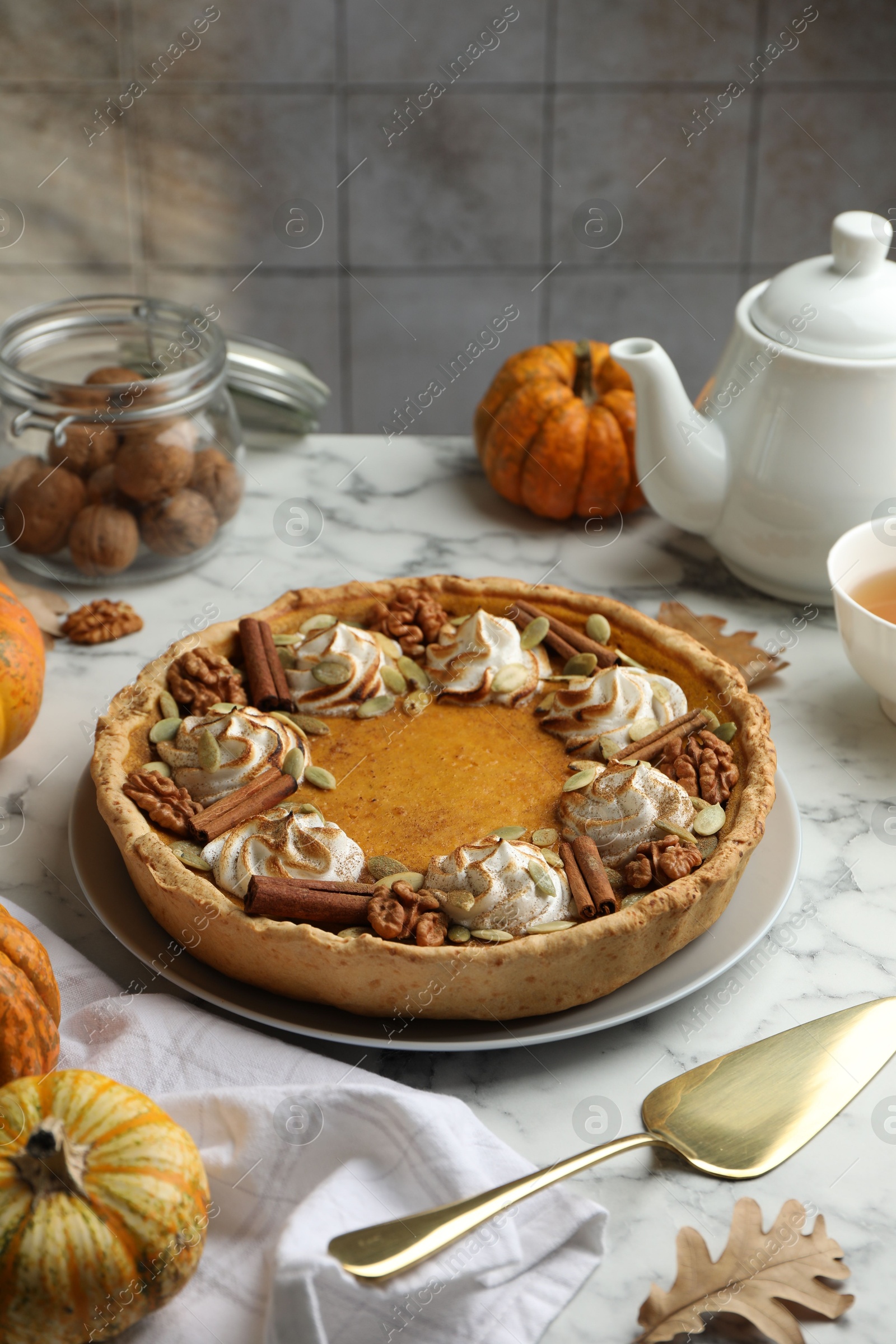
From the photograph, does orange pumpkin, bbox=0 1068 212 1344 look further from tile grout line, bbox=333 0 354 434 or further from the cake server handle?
tile grout line, bbox=333 0 354 434

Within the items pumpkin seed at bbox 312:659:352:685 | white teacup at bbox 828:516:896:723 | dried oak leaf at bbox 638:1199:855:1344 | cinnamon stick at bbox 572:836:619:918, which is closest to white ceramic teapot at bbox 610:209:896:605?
white teacup at bbox 828:516:896:723

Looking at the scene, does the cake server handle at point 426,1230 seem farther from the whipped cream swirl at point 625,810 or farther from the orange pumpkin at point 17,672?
the orange pumpkin at point 17,672

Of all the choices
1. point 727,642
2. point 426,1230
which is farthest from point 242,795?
point 727,642

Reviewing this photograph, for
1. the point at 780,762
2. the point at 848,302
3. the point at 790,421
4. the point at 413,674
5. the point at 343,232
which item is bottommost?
the point at 780,762

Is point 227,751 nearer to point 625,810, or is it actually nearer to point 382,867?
point 382,867

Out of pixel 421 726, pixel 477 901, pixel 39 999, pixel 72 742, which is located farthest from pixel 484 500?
pixel 39 999

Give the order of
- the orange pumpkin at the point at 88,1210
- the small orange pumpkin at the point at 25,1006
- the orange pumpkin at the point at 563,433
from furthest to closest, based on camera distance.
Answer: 1. the orange pumpkin at the point at 563,433
2. the small orange pumpkin at the point at 25,1006
3. the orange pumpkin at the point at 88,1210

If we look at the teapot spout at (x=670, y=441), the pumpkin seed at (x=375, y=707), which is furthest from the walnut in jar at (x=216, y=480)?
the teapot spout at (x=670, y=441)
